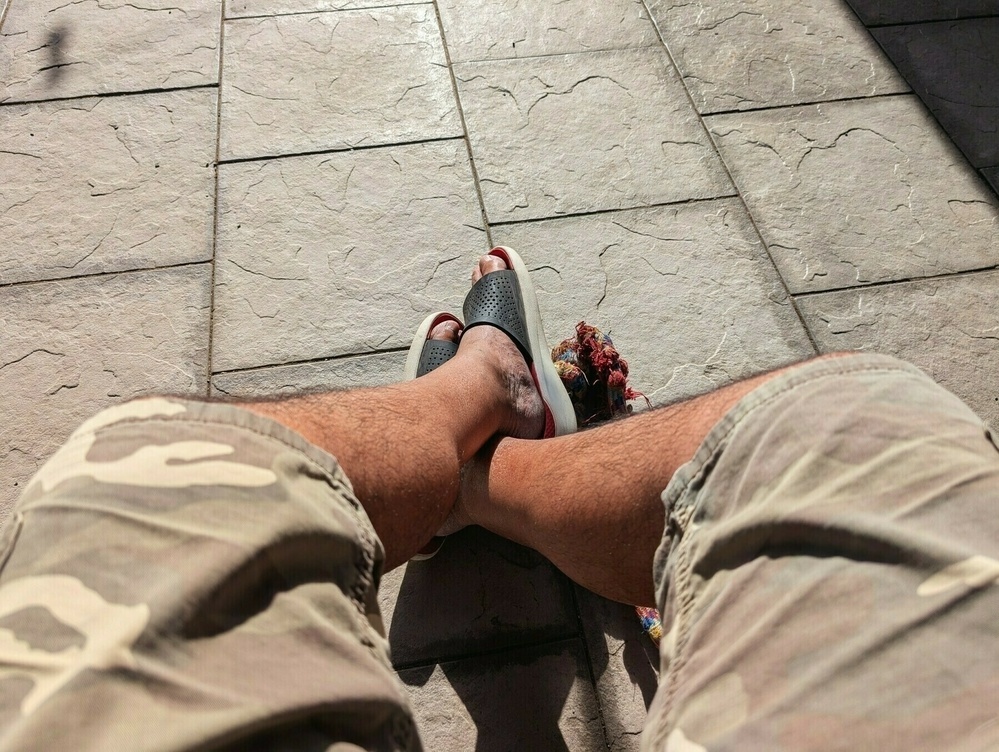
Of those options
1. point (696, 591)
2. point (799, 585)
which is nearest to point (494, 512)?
point (696, 591)

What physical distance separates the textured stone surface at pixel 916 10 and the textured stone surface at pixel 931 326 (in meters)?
1.27

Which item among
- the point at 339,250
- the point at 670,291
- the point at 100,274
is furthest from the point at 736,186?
the point at 100,274

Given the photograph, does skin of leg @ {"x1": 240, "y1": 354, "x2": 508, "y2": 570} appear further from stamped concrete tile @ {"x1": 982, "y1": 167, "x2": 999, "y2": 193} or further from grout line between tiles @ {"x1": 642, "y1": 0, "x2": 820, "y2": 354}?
stamped concrete tile @ {"x1": 982, "y1": 167, "x2": 999, "y2": 193}

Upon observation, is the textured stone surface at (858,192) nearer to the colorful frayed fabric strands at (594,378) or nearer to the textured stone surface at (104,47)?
the colorful frayed fabric strands at (594,378)

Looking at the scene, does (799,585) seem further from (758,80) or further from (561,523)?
(758,80)

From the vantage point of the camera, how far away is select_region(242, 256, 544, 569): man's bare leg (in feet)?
3.65

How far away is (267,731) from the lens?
0.66 m

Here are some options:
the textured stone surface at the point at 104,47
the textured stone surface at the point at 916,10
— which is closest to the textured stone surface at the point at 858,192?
the textured stone surface at the point at 916,10

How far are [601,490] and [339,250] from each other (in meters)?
1.22

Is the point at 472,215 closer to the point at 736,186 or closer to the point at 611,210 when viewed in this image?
the point at 611,210

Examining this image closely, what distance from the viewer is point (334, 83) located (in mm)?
2516

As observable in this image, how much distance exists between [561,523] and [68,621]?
2.61ft

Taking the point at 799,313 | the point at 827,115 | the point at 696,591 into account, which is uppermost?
the point at 696,591

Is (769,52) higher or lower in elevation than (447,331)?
higher
